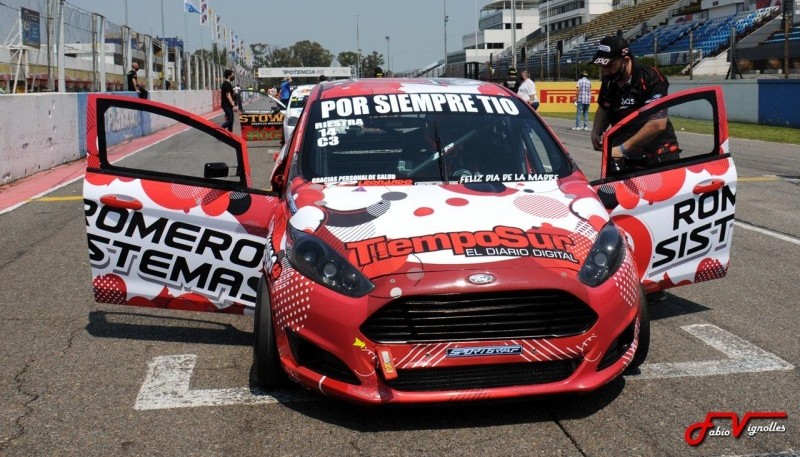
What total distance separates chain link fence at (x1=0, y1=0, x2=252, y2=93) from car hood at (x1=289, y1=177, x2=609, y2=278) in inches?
537

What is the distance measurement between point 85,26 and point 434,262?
64.5ft

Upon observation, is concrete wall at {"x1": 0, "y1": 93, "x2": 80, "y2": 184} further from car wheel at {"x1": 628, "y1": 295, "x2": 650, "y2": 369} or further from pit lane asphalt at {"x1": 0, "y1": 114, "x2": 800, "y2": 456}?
car wheel at {"x1": 628, "y1": 295, "x2": 650, "y2": 369}

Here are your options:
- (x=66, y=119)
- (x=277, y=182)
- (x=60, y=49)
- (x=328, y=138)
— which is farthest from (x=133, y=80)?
(x=328, y=138)

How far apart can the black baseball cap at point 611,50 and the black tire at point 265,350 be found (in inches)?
128

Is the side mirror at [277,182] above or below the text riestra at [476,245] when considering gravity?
above

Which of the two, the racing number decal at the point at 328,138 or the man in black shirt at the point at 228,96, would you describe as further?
the man in black shirt at the point at 228,96

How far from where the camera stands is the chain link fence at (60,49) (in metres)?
17.0

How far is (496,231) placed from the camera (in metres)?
4.11

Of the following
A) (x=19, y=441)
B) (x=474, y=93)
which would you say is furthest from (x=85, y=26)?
(x=19, y=441)

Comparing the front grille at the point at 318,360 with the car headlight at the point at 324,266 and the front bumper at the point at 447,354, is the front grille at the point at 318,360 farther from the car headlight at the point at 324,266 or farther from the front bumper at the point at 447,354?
the car headlight at the point at 324,266

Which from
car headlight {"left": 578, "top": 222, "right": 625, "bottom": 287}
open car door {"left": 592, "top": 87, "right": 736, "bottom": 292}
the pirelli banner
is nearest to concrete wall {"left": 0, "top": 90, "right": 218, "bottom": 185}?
open car door {"left": 592, "top": 87, "right": 736, "bottom": 292}

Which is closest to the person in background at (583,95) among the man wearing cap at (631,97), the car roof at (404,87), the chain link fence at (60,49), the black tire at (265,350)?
the chain link fence at (60,49)

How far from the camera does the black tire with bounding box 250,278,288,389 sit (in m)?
4.20

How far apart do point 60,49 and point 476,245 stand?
17.3 meters
